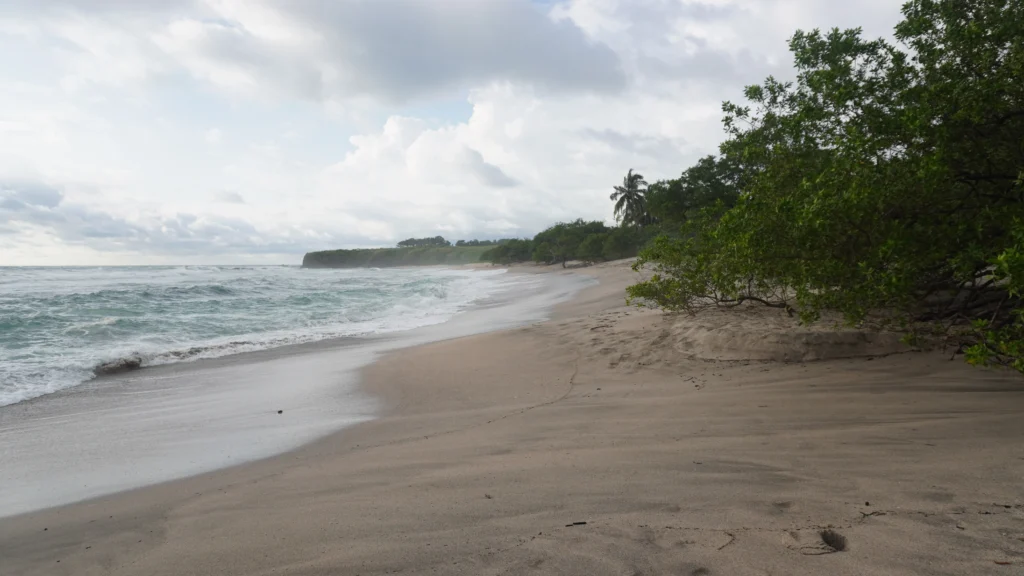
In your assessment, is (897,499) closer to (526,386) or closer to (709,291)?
(526,386)

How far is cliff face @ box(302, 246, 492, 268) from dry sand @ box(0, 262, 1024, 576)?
365 feet

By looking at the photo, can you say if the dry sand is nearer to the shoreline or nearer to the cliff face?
the shoreline

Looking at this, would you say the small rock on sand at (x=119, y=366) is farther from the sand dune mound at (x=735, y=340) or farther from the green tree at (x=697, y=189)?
the green tree at (x=697, y=189)

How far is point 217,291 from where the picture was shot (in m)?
26.8

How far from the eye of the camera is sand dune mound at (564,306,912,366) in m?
6.62

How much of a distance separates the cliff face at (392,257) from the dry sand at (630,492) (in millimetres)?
111370

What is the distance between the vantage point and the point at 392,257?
461ft

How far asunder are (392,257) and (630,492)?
5555 inches

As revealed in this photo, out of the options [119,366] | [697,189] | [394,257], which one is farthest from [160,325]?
[394,257]

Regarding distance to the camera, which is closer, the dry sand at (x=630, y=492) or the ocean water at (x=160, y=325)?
the dry sand at (x=630, y=492)

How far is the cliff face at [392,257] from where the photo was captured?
426 feet

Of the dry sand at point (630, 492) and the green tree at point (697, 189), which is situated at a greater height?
the green tree at point (697, 189)

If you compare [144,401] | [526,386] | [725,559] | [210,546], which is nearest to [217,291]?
[144,401]

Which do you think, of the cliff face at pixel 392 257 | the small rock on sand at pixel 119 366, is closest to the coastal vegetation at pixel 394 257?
the cliff face at pixel 392 257
